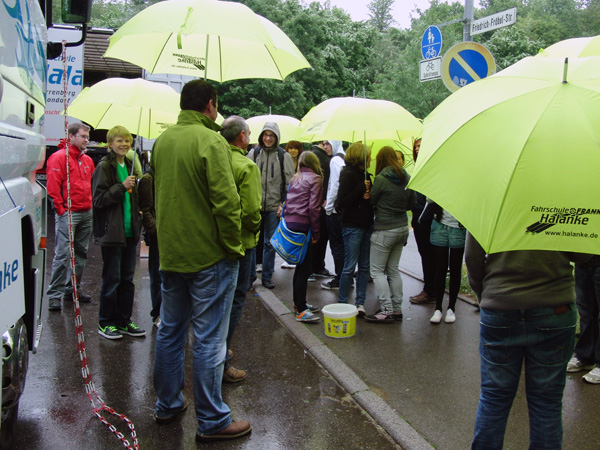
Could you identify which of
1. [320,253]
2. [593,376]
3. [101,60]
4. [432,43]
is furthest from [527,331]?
[101,60]

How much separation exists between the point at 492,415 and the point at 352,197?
3.75m

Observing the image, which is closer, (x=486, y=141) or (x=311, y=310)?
(x=486, y=141)

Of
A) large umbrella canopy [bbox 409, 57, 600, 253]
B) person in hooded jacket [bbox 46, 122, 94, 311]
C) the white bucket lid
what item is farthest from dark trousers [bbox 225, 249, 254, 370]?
person in hooded jacket [bbox 46, 122, 94, 311]

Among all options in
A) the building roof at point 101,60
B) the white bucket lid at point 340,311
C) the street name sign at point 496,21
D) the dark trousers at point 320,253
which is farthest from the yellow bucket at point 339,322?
the building roof at point 101,60

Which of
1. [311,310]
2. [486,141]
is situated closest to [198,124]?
[486,141]

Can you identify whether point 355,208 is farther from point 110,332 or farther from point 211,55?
point 110,332

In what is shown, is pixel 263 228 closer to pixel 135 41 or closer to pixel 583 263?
pixel 135 41

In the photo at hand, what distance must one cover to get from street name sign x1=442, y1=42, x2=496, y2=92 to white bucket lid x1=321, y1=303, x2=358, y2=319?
2.76 m

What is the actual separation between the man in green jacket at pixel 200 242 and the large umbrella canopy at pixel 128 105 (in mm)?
2442

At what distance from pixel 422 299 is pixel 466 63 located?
9.41 feet

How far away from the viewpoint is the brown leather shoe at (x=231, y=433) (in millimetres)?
3707

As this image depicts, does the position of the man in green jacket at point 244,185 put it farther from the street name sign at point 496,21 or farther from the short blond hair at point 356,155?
the street name sign at point 496,21

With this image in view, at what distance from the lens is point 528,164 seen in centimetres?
232

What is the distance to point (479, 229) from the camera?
239 cm
